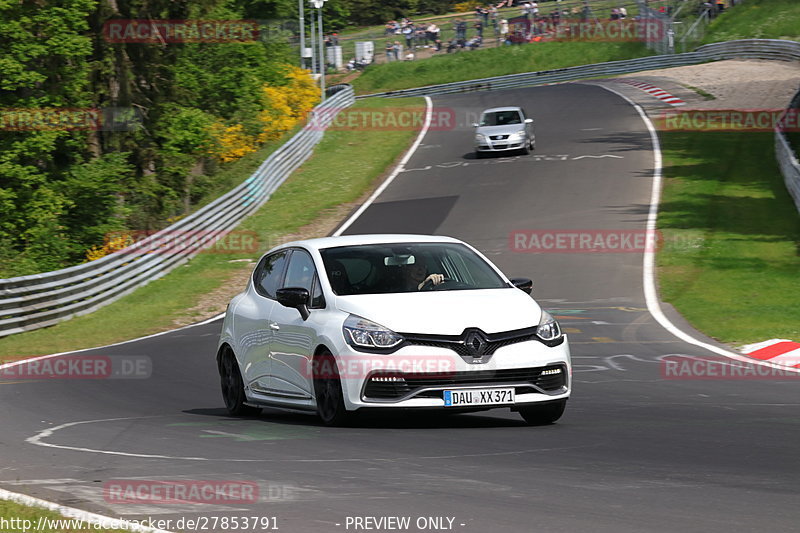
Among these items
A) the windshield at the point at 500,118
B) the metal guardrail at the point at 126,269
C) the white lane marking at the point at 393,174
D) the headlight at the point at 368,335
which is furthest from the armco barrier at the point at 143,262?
the headlight at the point at 368,335

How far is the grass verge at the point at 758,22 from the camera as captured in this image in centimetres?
6700

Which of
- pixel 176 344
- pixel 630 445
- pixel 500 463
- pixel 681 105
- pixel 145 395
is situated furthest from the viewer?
pixel 681 105

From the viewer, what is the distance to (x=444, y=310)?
32.3 ft

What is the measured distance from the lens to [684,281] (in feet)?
82.5

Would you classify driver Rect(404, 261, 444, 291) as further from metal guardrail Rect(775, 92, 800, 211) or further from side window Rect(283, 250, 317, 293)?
metal guardrail Rect(775, 92, 800, 211)

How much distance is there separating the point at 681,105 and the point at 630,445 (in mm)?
44843

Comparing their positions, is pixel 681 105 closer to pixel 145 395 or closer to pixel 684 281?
pixel 684 281

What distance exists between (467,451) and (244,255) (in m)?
24.3

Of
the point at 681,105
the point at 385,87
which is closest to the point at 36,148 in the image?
the point at 681,105

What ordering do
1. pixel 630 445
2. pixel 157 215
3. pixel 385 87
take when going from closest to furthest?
1. pixel 630 445
2. pixel 157 215
3. pixel 385 87

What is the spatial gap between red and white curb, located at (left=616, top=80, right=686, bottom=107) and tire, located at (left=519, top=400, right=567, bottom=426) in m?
43.7

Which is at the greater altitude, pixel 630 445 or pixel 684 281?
pixel 630 445

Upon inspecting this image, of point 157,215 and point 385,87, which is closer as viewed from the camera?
point 157,215

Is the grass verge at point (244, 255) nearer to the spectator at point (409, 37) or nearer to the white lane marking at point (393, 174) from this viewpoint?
the white lane marking at point (393, 174)
